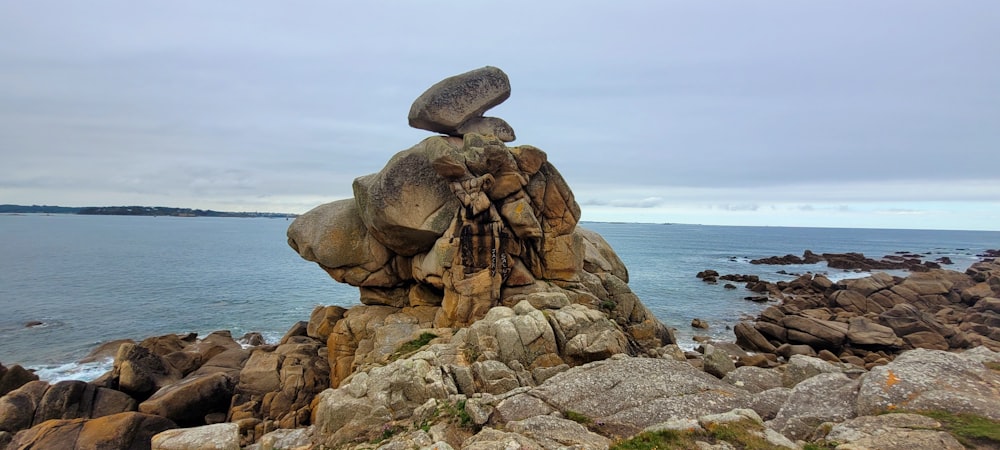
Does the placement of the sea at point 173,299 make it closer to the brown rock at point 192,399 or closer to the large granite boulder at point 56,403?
the large granite boulder at point 56,403

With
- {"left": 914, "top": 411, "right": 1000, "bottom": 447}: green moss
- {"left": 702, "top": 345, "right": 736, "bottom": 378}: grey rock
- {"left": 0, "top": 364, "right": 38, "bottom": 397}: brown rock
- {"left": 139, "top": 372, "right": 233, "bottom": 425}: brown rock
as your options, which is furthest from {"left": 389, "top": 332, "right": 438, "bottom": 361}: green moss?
{"left": 0, "top": 364, "right": 38, "bottom": 397}: brown rock

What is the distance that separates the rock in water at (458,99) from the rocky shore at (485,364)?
0.11 m

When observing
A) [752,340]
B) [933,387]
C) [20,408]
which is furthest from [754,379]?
[20,408]

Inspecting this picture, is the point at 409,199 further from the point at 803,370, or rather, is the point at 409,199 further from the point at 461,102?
the point at 803,370

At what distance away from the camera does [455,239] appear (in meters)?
24.1

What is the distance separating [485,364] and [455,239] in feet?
30.1

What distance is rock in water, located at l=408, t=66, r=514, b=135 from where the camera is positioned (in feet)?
88.1

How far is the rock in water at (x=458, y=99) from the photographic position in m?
26.9

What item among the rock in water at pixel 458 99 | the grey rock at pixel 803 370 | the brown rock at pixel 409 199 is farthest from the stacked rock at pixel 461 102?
the grey rock at pixel 803 370

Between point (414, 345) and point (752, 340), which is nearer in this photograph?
point (414, 345)

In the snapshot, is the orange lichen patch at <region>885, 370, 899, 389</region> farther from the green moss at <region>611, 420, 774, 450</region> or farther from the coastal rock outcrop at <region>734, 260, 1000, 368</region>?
the coastal rock outcrop at <region>734, 260, 1000, 368</region>

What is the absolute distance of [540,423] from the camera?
1193 centimetres

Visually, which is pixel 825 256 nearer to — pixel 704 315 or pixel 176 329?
pixel 704 315

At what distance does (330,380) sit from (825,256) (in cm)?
13325
